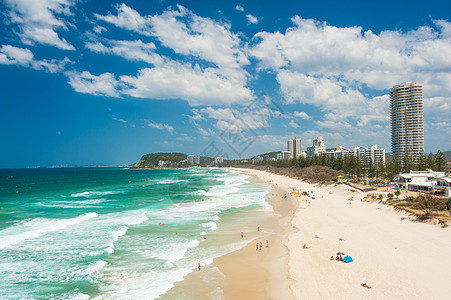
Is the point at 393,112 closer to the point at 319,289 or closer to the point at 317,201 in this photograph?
the point at 317,201

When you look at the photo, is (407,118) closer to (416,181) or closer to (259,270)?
(416,181)

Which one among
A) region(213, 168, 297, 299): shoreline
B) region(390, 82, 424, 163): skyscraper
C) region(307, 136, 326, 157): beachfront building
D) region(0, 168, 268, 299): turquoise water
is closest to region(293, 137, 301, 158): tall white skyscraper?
region(307, 136, 326, 157): beachfront building

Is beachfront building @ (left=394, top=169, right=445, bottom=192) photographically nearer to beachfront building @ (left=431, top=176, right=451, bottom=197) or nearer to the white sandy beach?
beachfront building @ (left=431, top=176, right=451, bottom=197)

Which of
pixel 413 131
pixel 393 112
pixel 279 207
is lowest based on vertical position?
pixel 279 207

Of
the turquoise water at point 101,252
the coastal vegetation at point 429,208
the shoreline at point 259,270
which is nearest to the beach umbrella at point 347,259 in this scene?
the shoreline at point 259,270

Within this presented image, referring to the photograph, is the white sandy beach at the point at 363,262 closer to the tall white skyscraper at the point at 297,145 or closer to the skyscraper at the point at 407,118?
the skyscraper at the point at 407,118

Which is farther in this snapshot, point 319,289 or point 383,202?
point 383,202

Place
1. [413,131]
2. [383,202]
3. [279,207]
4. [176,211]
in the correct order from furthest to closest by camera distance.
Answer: [413,131]
[279,207]
[176,211]
[383,202]

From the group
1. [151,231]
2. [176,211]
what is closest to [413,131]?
[176,211]
